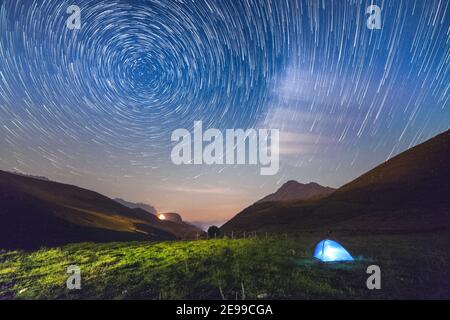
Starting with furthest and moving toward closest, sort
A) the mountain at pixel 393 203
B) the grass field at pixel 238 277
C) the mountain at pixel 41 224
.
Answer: the mountain at pixel 393 203
the mountain at pixel 41 224
the grass field at pixel 238 277

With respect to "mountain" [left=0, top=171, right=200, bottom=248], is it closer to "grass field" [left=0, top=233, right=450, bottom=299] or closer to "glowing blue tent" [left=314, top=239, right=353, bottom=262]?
"grass field" [left=0, top=233, right=450, bottom=299]

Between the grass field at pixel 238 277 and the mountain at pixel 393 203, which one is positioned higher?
the mountain at pixel 393 203

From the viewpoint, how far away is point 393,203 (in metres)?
76.8

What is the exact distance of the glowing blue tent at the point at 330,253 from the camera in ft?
66.8

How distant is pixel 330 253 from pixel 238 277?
28.3 ft

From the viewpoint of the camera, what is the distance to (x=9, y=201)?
6700 centimetres

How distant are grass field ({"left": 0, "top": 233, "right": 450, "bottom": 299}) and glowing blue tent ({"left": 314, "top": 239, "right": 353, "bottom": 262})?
772mm

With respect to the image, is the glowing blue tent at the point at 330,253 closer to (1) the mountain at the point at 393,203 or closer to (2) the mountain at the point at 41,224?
(1) the mountain at the point at 393,203

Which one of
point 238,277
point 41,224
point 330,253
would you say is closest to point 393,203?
point 330,253

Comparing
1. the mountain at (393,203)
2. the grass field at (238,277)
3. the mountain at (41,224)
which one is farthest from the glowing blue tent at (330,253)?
the mountain at (41,224)

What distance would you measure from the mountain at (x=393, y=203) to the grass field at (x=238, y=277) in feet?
116
